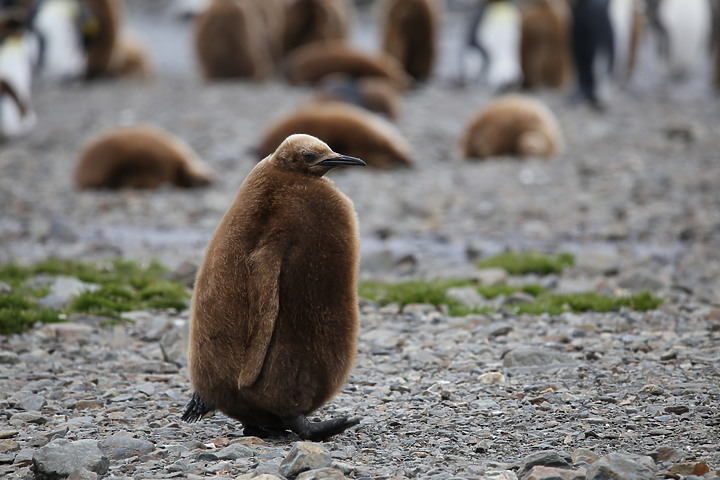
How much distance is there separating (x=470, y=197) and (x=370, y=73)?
551cm

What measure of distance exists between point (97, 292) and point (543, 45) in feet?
36.6

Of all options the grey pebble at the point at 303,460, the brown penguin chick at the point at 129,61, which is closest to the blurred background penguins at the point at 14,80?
the brown penguin chick at the point at 129,61

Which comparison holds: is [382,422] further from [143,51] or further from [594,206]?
[143,51]

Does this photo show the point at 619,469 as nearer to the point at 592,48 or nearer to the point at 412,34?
the point at 592,48

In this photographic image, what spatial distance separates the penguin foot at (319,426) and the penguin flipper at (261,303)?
0.23 m

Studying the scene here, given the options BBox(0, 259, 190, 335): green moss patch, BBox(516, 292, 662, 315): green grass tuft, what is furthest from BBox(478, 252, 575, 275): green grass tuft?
BBox(0, 259, 190, 335): green moss patch

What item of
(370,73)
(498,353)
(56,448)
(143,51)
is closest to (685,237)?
(498,353)

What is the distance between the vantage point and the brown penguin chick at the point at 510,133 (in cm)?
957

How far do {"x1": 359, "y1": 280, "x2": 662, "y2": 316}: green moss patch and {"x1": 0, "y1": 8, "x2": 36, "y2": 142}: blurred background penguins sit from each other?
267 inches

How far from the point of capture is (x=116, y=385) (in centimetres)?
394

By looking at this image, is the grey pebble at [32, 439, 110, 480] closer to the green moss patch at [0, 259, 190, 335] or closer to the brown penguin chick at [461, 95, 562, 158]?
the green moss patch at [0, 259, 190, 335]

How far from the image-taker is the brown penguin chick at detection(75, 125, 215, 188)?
27.8 feet

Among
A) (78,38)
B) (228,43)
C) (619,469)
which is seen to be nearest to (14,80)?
(78,38)

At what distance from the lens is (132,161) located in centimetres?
852
